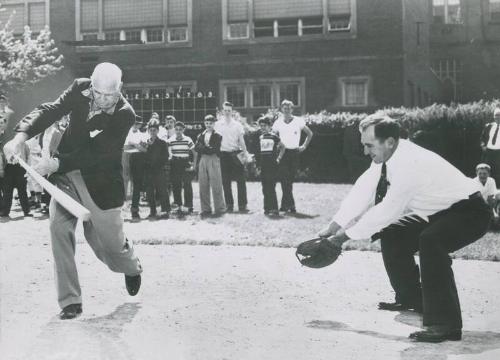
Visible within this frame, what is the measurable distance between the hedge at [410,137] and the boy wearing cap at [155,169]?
323 cm

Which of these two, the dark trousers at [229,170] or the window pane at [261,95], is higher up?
the window pane at [261,95]

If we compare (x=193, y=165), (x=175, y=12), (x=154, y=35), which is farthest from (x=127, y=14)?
(x=193, y=165)

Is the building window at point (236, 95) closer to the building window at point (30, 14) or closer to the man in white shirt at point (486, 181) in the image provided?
the man in white shirt at point (486, 181)

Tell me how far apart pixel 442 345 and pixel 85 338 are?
2110 mm

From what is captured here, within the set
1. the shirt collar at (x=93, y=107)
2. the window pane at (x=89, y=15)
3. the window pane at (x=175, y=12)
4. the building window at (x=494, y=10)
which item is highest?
the window pane at (x=175, y=12)

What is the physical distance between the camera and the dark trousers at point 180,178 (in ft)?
36.3

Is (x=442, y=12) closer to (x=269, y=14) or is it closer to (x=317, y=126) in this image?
(x=269, y=14)

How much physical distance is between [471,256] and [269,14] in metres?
6.09

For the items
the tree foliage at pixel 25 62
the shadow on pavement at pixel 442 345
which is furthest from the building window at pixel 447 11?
the tree foliage at pixel 25 62

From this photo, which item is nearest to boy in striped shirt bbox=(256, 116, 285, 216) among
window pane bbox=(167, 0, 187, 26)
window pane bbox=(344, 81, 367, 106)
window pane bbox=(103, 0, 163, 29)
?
window pane bbox=(167, 0, 187, 26)

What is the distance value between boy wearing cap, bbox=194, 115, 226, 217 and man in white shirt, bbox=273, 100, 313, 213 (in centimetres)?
103

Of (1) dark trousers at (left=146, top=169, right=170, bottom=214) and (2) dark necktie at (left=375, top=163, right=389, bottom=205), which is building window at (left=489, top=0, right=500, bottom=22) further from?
(1) dark trousers at (left=146, top=169, right=170, bottom=214)

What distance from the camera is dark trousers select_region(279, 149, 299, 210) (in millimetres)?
10984

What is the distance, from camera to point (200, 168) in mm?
11438
